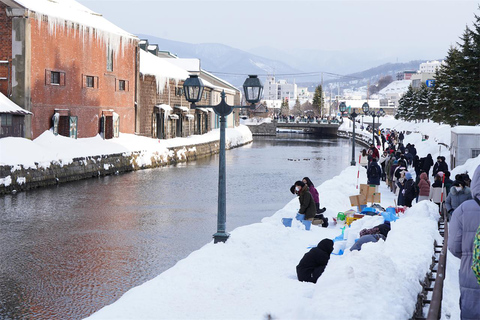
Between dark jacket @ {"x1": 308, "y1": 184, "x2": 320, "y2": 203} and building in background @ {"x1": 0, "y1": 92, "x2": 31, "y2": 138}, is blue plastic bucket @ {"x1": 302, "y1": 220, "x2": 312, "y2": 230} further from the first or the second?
building in background @ {"x1": 0, "y1": 92, "x2": 31, "y2": 138}

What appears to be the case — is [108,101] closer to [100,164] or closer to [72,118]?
[72,118]

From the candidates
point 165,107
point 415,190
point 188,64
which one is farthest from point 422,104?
point 415,190

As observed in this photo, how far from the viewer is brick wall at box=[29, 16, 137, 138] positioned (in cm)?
3300

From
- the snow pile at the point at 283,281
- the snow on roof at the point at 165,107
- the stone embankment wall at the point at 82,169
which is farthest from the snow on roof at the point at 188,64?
the snow pile at the point at 283,281

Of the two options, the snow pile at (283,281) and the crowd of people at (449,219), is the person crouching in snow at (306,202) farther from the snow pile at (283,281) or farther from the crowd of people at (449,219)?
the snow pile at (283,281)

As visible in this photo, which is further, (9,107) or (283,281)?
(9,107)

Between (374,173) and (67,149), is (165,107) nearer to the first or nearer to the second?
(67,149)

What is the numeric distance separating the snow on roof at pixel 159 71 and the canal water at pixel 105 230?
52.3 ft

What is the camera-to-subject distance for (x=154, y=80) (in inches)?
1918

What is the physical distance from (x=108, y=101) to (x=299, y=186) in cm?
2764

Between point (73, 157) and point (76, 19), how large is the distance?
9920 millimetres

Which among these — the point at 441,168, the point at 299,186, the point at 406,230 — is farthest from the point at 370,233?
the point at 441,168

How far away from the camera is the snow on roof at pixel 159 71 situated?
48312 millimetres

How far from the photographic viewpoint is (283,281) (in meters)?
9.95
